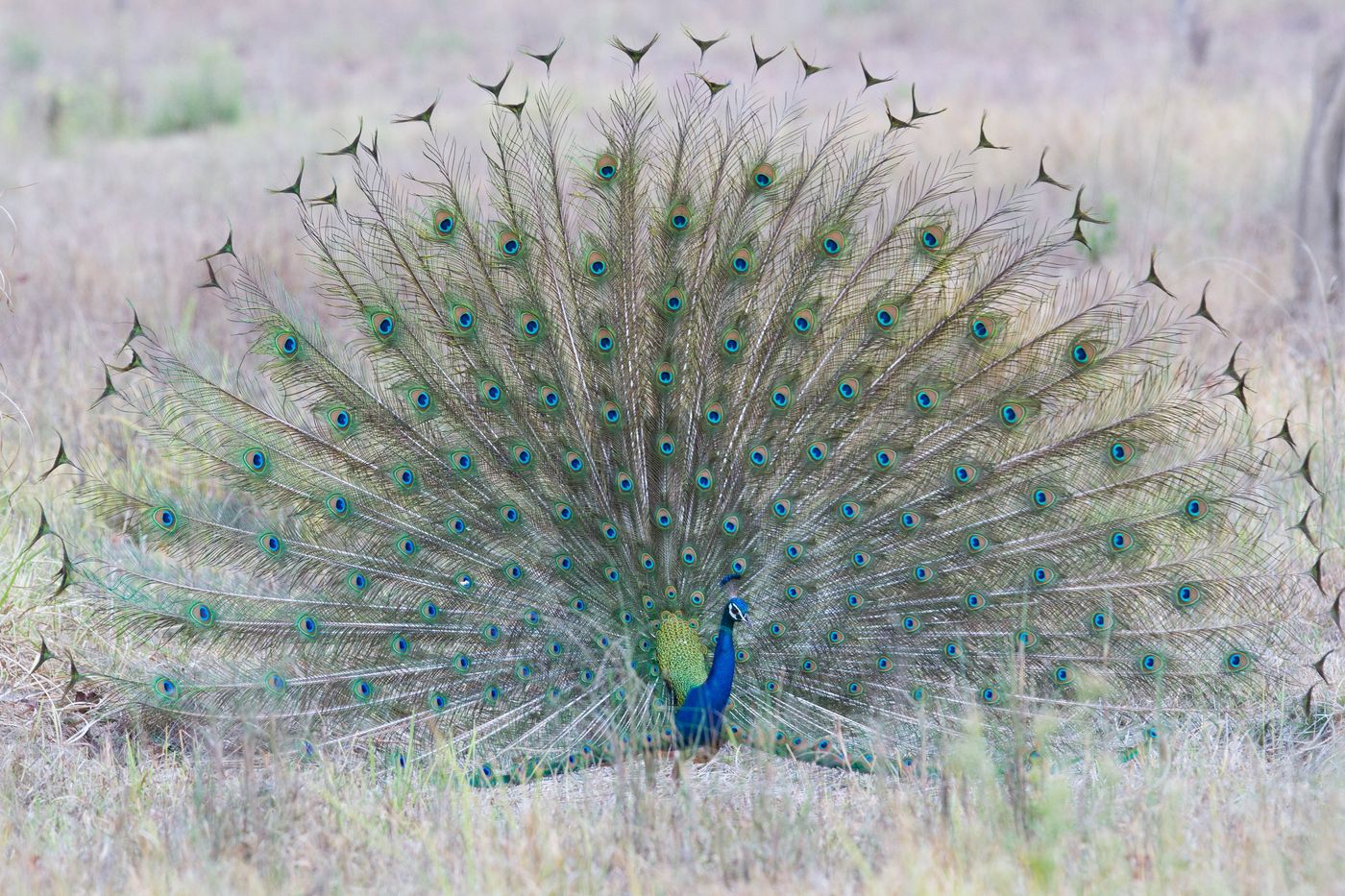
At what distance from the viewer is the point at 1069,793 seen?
153 inches

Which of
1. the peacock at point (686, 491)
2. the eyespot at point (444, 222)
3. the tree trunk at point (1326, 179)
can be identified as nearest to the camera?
the peacock at point (686, 491)

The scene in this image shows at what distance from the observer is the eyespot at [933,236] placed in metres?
4.75

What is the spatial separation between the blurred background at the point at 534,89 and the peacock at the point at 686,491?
2.63ft

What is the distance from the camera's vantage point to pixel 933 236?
4.75 metres

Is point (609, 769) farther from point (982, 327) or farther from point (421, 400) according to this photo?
point (982, 327)

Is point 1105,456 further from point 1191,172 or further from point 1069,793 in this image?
point 1191,172

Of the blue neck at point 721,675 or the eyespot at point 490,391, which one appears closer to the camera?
the blue neck at point 721,675

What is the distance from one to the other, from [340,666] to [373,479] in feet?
2.08

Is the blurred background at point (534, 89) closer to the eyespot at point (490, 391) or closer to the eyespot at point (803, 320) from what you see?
the eyespot at point (490, 391)

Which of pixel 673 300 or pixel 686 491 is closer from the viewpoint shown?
pixel 673 300

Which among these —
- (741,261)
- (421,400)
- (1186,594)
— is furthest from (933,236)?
(421,400)

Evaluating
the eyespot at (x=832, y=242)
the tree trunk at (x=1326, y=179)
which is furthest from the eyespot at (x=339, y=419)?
the tree trunk at (x=1326, y=179)

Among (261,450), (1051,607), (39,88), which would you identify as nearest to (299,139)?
(39,88)

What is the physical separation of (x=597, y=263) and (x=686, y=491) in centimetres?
83
